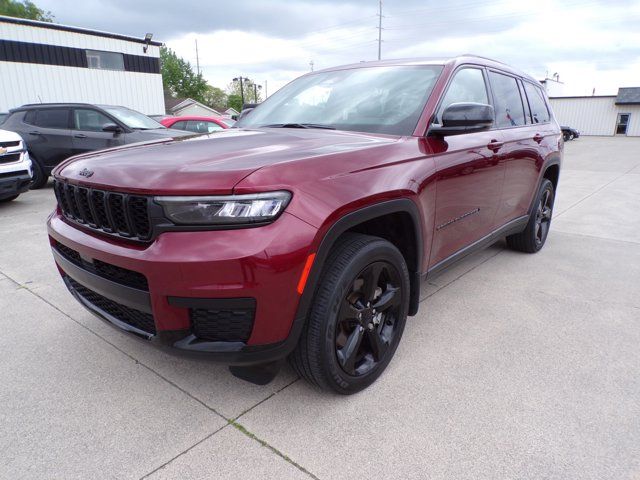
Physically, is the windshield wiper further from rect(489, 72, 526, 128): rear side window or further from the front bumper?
rect(489, 72, 526, 128): rear side window

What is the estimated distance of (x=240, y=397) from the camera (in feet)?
7.57

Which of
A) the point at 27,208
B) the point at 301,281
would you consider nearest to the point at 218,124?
the point at 27,208

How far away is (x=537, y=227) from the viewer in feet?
15.1

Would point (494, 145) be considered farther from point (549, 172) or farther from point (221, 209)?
point (221, 209)

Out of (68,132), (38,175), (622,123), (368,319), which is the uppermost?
(68,132)

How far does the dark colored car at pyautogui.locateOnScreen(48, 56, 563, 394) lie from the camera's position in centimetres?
173

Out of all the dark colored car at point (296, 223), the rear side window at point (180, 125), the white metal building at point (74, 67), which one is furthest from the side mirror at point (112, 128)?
the white metal building at point (74, 67)

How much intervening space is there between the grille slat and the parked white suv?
5158mm

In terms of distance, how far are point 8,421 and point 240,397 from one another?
108cm

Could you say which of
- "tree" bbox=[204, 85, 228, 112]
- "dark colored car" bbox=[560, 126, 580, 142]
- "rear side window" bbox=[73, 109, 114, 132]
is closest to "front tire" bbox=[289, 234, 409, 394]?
"dark colored car" bbox=[560, 126, 580, 142]

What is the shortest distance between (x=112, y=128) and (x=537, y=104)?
23.3ft

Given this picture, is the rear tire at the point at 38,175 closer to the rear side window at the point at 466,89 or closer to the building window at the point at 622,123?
the rear side window at the point at 466,89

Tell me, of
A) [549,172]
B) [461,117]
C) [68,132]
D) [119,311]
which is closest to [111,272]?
[119,311]

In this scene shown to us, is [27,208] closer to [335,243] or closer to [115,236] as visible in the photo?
[115,236]
